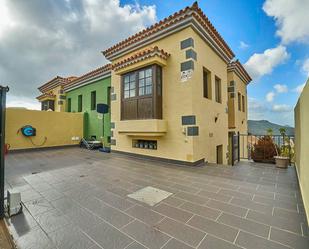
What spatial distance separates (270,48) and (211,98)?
4.99m

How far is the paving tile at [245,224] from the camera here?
1.71m

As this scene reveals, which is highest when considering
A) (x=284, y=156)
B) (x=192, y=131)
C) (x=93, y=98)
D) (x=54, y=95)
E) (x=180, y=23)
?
(x=180, y=23)

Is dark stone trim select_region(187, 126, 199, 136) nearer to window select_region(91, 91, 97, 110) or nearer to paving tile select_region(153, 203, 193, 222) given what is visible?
paving tile select_region(153, 203, 193, 222)

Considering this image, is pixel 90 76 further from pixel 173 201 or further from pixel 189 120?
pixel 173 201

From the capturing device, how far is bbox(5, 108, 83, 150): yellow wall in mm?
7406

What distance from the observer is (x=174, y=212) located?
2148 millimetres

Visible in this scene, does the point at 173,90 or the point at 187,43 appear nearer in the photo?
the point at 187,43

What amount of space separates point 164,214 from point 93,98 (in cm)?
941

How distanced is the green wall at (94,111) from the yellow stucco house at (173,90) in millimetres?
2815

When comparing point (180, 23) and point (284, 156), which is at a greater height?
point (180, 23)

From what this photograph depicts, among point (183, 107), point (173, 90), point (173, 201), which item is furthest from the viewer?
point (173, 90)

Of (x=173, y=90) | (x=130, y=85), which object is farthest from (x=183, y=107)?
(x=130, y=85)

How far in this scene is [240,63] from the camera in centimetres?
883

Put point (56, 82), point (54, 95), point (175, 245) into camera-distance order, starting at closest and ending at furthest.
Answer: point (175, 245) < point (56, 82) < point (54, 95)
